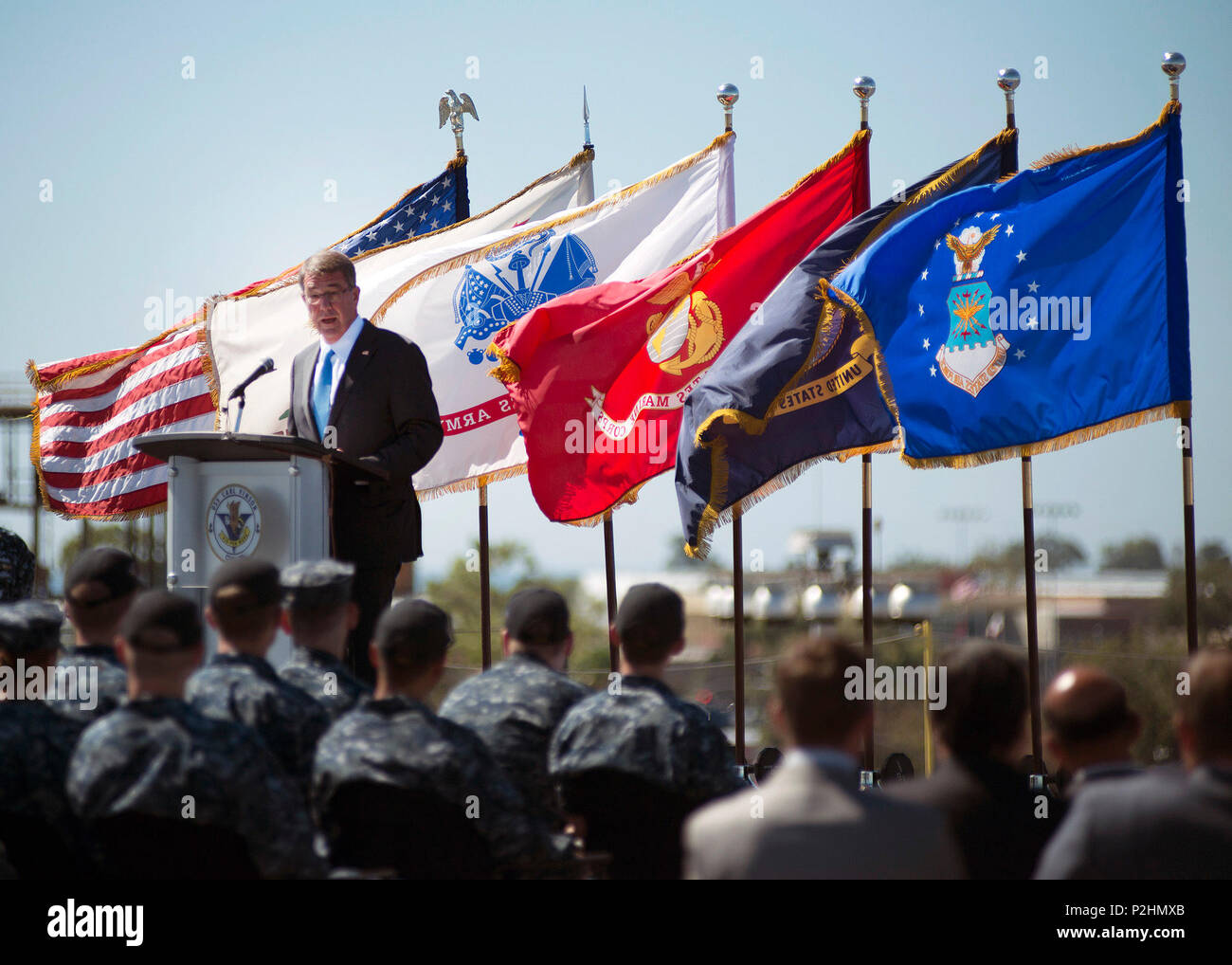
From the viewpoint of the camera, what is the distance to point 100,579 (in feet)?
15.2

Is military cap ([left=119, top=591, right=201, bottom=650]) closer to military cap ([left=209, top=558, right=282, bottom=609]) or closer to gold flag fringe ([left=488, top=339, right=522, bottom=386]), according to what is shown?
military cap ([left=209, top=558, right=282, bottom=609])

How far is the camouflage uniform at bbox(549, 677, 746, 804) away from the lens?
439 centimetres

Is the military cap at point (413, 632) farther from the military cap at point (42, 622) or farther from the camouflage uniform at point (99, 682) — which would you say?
the military cap at point (42, 622)

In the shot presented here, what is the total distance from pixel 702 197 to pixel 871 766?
426cm

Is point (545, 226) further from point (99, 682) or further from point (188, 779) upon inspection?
point (188, 779)

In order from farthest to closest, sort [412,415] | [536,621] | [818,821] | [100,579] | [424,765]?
[412,415] < [536,621] < [100,579] < [424,765] < [818,821]

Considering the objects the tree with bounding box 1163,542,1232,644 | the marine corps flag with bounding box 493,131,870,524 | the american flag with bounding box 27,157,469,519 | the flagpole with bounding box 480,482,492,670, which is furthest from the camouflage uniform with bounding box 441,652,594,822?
the tree with bounding box 1163,542,1232,644

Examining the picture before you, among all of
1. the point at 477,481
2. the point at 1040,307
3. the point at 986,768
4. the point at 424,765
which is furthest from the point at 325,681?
the point at 477,481

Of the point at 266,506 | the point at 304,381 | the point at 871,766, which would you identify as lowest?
the point at 871,766

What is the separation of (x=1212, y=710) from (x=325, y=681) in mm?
2457

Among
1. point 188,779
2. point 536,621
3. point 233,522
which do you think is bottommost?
point 188,779
